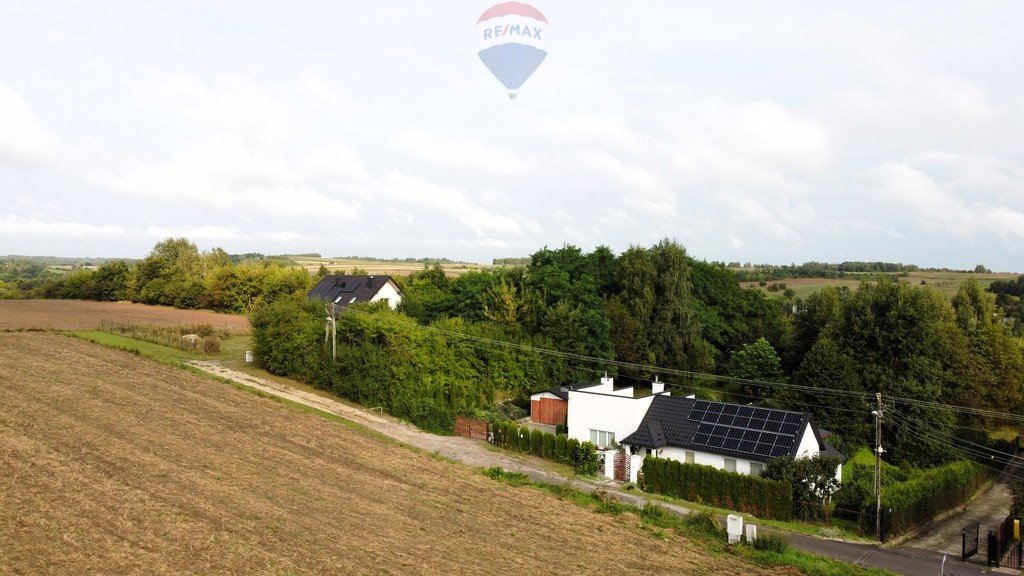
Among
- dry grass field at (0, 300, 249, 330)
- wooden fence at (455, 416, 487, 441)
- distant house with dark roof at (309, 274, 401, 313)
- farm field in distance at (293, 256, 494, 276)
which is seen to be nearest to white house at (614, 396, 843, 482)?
wooden fence at (455, 416, 487, 441)

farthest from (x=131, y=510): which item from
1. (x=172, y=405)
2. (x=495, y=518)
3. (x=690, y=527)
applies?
(x=690, y=527)

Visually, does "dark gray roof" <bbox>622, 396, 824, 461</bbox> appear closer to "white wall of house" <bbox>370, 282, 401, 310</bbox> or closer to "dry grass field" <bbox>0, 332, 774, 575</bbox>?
"dry grass field" <bbox>0, 332, 774, 575</bbox>

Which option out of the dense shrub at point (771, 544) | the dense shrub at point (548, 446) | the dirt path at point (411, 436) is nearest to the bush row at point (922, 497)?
the dense shrub at point (771, 544)

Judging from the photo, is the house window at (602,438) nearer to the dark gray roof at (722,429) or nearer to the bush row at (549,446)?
the dark gray roof at (722,429)

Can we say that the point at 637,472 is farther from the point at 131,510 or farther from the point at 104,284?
the point at 104,284

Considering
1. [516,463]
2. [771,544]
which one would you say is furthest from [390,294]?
[771,544]
